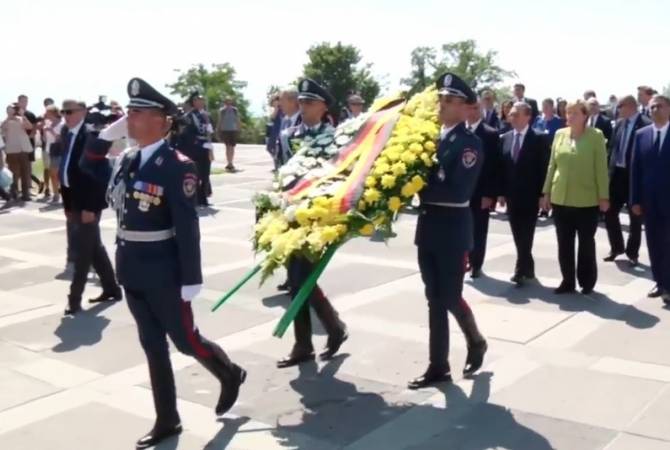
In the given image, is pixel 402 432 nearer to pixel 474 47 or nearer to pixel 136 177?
pixel 136 177

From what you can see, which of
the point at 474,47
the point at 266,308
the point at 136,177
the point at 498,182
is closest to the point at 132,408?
the point at 136,177

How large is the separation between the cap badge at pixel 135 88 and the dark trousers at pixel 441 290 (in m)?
2.04

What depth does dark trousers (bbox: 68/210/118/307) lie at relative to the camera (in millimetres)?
7641

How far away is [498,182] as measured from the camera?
28.3 feet

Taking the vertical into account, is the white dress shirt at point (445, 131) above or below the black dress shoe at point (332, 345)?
above

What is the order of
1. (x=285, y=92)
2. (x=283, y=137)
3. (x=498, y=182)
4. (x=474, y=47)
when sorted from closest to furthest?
(x=283, y=137) → (x=285, y=92) → (x=498, y=182) → (x=474, y=47)

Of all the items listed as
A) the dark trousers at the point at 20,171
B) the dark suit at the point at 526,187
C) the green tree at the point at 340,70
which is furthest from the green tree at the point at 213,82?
the dark suit at the point at 526,187

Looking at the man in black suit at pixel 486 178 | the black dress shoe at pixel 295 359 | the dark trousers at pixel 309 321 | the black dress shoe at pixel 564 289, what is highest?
the man in black suit at pixel 486 178

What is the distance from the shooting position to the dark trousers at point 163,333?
4.69 metres

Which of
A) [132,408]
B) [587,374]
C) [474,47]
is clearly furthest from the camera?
[474,47]

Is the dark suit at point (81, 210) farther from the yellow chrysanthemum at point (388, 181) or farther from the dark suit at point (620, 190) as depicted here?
the dark suit at point (620, 190)

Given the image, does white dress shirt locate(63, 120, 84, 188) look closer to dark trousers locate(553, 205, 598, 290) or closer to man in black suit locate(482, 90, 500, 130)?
dark trousers locate(553, 205, 598, 290)

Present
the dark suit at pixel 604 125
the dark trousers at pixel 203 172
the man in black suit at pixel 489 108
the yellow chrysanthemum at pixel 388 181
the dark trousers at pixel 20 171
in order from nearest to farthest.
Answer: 1. the yellow chrysanthemum at pixel 388 181
2. the dark suit at pixel 604 125
3. the man in black suit at pixel 489 108
4. the dark trousers at pixel 203 172
5. the dark trousers at pixel 20 171

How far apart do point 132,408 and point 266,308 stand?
245 cm
